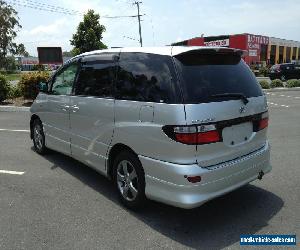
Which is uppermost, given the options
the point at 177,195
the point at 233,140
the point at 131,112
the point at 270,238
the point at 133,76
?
the point at 133,76

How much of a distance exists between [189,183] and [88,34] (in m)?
34.8

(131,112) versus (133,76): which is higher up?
(133,76)

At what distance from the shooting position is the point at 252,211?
14.6 ft

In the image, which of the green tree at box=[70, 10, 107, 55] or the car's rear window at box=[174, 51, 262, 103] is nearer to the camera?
the car's rear window at box=[174, 51, 262, 103]

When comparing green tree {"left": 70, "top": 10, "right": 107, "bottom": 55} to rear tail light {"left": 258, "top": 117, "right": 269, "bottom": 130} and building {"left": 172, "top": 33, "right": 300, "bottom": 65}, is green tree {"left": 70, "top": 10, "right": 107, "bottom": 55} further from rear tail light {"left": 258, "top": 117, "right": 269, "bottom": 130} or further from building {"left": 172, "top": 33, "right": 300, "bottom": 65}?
rear tail light {"left": 258, "top": 117, "right": 269, "bottom": 130}

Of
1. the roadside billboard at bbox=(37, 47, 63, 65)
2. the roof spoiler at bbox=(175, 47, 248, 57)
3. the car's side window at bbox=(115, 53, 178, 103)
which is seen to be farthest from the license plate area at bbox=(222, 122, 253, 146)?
the roadside billboard at bbox=(37, 47, 63, 65)

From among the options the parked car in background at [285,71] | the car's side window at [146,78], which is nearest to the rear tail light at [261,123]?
the car's side window at [146,78]

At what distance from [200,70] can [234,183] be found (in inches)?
51.9

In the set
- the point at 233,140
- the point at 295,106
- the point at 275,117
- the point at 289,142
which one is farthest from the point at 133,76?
the point at 295,106

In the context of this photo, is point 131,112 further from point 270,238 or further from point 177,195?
point 270,238

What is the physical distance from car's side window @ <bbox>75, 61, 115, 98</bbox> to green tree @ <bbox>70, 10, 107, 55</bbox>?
107 feet

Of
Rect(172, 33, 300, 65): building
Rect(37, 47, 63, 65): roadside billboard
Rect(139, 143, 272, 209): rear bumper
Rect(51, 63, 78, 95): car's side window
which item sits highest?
Rect(172, 33, 300, 65): building

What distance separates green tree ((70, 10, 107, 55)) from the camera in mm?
36625

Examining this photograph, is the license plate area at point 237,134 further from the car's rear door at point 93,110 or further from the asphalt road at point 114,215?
the car's rear door at point 93,110
